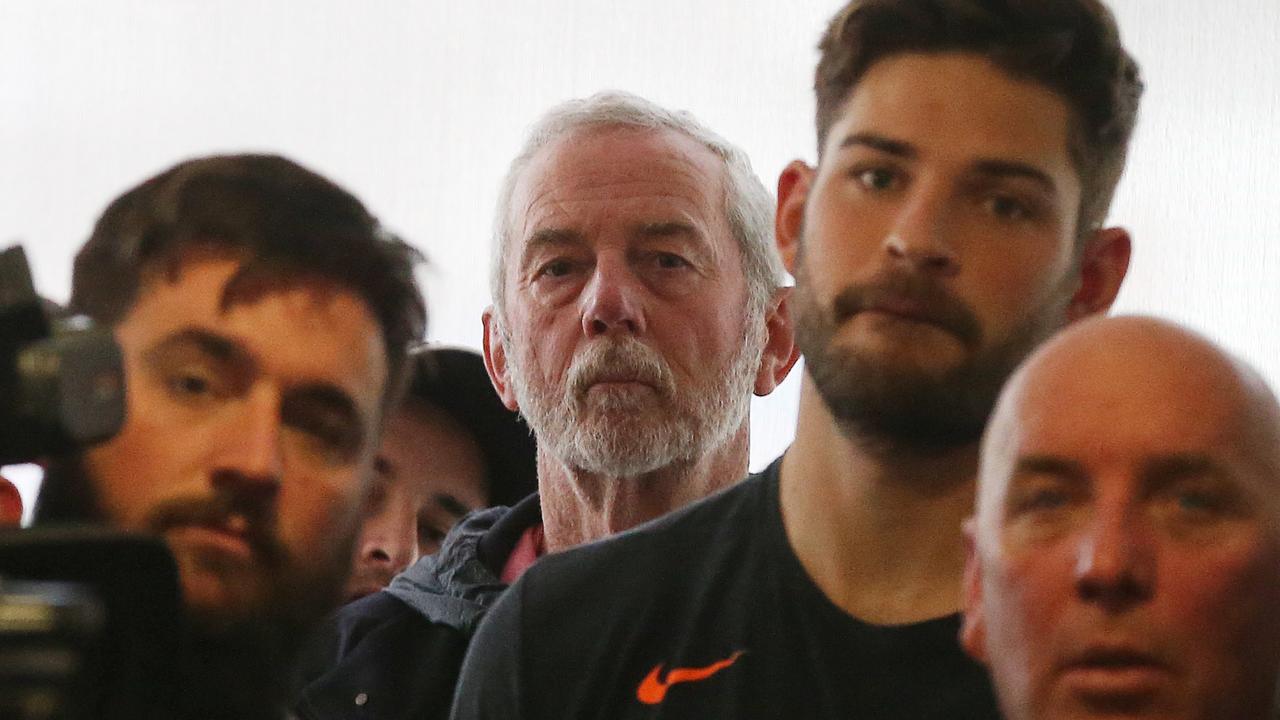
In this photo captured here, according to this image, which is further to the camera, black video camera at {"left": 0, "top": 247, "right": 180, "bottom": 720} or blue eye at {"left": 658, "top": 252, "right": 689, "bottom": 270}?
blue eye at {"left": 658, "top": 252, "right": 689, "bottom": 270}

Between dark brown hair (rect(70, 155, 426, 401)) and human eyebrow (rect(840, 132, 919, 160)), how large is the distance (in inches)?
16.1

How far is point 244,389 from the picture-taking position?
1.62 meters

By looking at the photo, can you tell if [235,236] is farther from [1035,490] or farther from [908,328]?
[1035,490]

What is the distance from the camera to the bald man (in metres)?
1.42

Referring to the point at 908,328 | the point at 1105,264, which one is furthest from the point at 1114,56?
the point at 908,328

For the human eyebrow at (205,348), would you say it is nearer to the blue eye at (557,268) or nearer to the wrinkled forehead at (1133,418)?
the wrinkled forehead at (1133,418)

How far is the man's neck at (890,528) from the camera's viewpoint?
73.9 inches

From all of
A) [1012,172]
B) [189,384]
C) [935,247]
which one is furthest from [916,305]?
[189,384]

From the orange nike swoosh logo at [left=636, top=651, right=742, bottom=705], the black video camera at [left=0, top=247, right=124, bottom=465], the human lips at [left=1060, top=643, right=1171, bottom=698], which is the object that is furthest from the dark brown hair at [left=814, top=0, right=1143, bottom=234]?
the black video camera at [left=0, top=247, right=124, bottom=465]

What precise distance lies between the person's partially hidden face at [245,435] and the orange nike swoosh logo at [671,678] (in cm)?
33

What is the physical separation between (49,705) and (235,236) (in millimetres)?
752

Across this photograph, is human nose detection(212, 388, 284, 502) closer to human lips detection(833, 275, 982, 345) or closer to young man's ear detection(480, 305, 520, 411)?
human lips detection(833, 275, 982, 345)

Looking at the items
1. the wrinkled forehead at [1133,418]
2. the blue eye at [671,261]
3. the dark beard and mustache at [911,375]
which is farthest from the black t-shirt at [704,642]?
the blue eye at [671,261]

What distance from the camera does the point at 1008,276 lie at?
1.83 m
